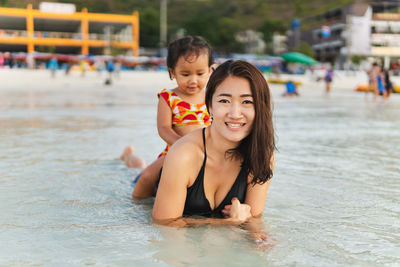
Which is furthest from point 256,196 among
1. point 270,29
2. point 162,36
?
point 270,29

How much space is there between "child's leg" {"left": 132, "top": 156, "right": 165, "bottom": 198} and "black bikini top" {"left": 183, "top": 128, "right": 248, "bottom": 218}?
0.68 metres

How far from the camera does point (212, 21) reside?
10594 cm

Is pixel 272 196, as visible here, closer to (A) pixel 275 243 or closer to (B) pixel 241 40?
(A) pixel 275 243

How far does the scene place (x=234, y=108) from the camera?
7.89 feet

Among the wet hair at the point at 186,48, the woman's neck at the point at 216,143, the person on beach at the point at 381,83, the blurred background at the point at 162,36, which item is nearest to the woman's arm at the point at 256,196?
the woman's neck at the point at 216,143

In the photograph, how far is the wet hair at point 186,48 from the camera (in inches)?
130

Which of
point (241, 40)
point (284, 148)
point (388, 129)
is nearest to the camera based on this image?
point (284, 148)

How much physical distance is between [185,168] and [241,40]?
11760cm

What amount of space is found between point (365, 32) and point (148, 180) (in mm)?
76458

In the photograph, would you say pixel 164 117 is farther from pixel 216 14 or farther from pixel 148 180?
pixel 216 14

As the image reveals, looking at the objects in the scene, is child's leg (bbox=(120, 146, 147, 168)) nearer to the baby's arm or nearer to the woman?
the baby's arm

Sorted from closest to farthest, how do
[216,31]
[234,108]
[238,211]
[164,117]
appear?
[234,108] → [238,211] → [164,117] → [216,31]

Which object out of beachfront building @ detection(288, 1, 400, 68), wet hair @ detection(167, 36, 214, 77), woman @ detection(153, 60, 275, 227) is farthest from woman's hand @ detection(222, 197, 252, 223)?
beachfront building @ detection(288, 1, 400, 68)

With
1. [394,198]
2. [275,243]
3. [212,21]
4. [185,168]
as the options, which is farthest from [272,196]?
[212,21]
